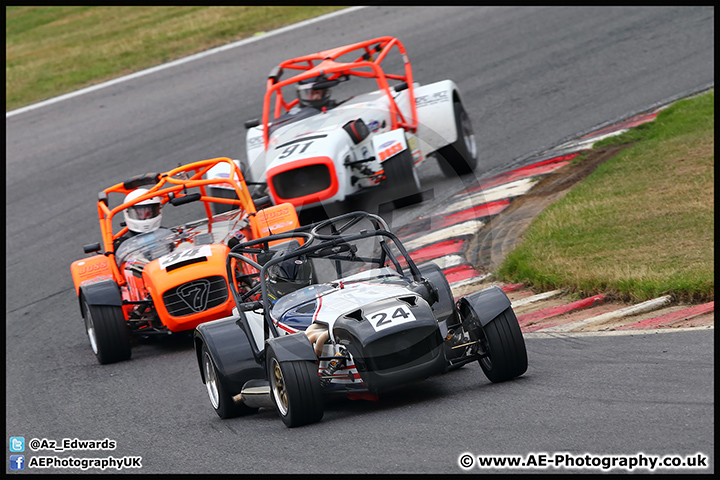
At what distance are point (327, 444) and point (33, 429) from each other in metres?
3.07

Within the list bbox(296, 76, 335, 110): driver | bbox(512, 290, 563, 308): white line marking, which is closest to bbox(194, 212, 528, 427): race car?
bbox(512, 290, 563, 308): white line marking

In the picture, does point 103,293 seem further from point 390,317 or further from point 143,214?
point 390,317

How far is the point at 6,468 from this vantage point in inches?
260

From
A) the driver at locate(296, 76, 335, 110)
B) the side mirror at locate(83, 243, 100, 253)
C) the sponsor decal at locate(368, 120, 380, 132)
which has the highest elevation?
the driver at locate(296, 76, 335, 110)

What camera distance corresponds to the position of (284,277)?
23.8ft

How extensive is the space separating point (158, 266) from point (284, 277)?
2.54 meters

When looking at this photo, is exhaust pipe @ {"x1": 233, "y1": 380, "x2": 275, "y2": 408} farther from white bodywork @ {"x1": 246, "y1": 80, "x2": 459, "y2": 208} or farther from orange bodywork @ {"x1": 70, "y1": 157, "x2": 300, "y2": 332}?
white bodywork @ {"x1": 246, "y1": 80, "x2": 459, "y2": 208}

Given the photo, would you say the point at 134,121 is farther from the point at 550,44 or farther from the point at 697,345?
the point at 697,345

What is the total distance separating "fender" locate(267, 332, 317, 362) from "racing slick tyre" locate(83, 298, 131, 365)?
11.1ft

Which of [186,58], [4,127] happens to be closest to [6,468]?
[4,127]

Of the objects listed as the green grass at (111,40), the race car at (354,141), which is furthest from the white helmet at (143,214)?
the green grass at (111,40)

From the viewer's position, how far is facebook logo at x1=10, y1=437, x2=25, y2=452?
7.06 meters

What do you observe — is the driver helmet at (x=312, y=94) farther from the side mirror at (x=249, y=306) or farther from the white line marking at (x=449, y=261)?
the side mirror at (x=249, y=306)

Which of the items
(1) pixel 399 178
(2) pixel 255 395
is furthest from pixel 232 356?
(1) pixel 399 178
